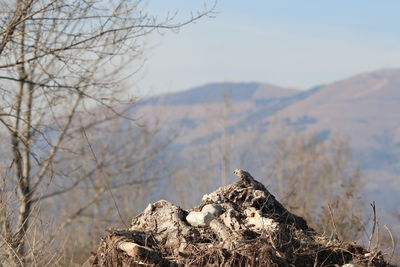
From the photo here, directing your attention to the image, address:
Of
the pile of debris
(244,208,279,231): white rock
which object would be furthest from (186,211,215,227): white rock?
(244,208,279,231): white rock

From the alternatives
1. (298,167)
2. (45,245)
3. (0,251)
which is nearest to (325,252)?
(45,245)

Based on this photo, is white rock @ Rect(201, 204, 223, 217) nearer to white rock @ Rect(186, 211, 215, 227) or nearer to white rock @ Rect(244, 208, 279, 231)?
white rock @ Rect(186, 211, 215, 227)

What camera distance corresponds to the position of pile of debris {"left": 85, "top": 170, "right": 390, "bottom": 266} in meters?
5.70

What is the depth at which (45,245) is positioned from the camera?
6.98 meters

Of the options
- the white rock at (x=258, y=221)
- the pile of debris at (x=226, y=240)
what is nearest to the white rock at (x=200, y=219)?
the pile of debris at (x=226, y=240)

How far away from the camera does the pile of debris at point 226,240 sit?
5703 millimetres

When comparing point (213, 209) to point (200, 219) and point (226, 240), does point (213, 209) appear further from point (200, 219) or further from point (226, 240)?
point (226, 240)

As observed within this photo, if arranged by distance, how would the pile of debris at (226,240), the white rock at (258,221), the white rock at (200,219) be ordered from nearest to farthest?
1. the pile of debris at (226,240)
2. the white rock at (258,221)
3. the white rock at (200,219)

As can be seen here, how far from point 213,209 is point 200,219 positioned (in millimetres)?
167

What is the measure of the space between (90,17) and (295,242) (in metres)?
5.64

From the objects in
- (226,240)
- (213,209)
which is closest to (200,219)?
(213,209)

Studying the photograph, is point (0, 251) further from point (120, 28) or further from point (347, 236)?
point (347, 236)

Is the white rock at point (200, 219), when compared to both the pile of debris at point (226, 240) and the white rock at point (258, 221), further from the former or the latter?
the white rock at point (258, 221)

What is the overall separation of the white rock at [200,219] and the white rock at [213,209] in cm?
4
